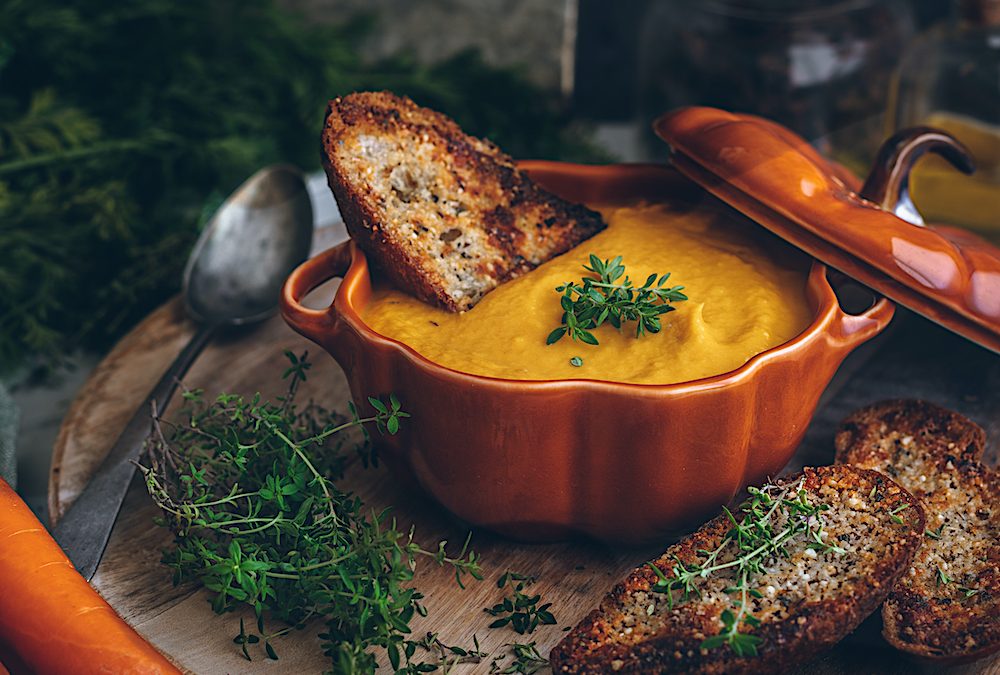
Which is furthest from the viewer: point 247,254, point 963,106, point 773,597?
point 963,106

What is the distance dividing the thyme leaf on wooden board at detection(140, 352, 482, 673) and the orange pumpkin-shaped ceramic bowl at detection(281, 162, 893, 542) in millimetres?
104

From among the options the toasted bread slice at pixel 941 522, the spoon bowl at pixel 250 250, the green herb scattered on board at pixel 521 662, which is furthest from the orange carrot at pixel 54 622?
the toasted bread slice at pixel 941 522

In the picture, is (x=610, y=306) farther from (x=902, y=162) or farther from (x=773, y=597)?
(x=902, y=162)

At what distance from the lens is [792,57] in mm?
3523

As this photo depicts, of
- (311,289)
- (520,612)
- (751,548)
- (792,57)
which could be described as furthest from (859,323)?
(792,57)

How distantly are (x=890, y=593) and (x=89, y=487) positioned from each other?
167 cm

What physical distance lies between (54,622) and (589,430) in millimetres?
1038

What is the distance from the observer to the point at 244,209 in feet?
10.1

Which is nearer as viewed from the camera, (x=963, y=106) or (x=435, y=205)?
(x=435, y=205)

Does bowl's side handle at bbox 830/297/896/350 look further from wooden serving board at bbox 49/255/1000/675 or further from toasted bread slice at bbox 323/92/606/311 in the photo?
toasted bread slice at bbox 323/92/606/311

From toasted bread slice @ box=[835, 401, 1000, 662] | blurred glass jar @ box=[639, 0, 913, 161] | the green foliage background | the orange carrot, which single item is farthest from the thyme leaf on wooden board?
blurred glass jar @ box=[639, 0, 913, 161]

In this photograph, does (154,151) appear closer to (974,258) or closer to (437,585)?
(437,585)

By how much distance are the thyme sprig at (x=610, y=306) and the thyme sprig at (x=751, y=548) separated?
1.28 ft

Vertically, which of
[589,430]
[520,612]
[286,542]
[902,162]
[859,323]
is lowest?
[520,612]
